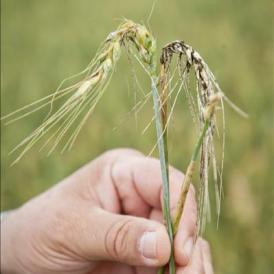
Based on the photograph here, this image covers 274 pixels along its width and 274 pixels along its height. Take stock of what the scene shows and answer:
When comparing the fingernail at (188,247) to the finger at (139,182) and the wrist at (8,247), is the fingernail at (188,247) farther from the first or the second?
the wrist at (8,247)

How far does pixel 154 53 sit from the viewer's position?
2.06ft

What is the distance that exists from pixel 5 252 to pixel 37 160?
62cm

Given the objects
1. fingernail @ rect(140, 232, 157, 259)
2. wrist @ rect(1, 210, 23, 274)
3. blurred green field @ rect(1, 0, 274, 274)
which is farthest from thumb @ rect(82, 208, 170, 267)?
blurred green field @ rect(1, 0, 274, 274)

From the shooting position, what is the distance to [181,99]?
1945 mm

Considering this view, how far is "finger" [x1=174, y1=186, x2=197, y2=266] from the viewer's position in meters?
0.87

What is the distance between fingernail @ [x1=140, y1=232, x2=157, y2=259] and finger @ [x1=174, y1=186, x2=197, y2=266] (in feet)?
0.09

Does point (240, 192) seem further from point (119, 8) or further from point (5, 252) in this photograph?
point (119, 8)

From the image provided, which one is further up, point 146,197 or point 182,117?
point 182,117

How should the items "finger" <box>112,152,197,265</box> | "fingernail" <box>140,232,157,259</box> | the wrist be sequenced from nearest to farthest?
1. "fingernail" <box>140,232,157,259</box>
2. "finger" <box>112,152,197,265</box>
3. the wrist

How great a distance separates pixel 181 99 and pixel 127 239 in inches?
40.9

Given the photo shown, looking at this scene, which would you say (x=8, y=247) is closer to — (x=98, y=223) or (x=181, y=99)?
(x=98, y=223)

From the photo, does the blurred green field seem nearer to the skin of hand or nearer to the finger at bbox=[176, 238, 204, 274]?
the skin of hand

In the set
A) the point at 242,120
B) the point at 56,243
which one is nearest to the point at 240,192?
the point at 242,120

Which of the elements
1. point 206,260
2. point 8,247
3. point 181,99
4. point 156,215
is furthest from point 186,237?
point 181,99
